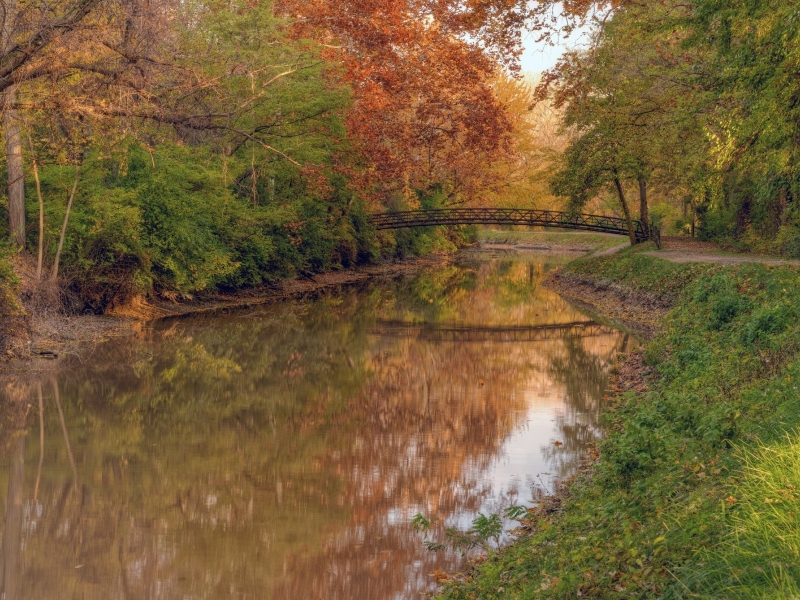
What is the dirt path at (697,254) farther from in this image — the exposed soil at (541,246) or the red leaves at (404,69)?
the exposed soil at (541,246)

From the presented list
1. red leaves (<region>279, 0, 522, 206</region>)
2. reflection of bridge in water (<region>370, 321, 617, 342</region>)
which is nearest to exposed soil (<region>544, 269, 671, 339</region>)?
reflection of bridge in water (<region>370, 321, 617, 342</region>)

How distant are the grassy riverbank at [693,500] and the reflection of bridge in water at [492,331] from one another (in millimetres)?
10474

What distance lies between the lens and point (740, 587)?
4.59 meters

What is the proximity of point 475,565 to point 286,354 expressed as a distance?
530 inches

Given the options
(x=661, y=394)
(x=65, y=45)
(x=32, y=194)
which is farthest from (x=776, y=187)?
(x=32, y=194)

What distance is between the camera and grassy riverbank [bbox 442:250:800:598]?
201 inches

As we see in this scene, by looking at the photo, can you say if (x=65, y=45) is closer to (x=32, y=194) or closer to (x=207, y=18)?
(x=32, y=194)

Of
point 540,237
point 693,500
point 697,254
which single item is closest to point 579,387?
point 693,500

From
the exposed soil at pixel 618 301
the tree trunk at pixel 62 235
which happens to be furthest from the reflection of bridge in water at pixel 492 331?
the tree trunk at pixel 62 235

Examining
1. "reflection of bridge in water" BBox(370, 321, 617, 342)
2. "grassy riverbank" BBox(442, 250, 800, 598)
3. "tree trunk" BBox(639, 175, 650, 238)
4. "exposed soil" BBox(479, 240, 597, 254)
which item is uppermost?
"tree trunk" BBox(639, 175, 650, 238)

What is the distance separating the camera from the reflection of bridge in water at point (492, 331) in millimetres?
24859

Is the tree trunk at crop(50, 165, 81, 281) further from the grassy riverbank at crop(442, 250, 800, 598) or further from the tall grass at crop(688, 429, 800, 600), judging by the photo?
the tall grass at crop(688, 429, 800, 600)

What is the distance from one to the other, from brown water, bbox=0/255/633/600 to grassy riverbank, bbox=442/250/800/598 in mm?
1185

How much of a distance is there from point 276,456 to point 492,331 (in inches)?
→ 606
